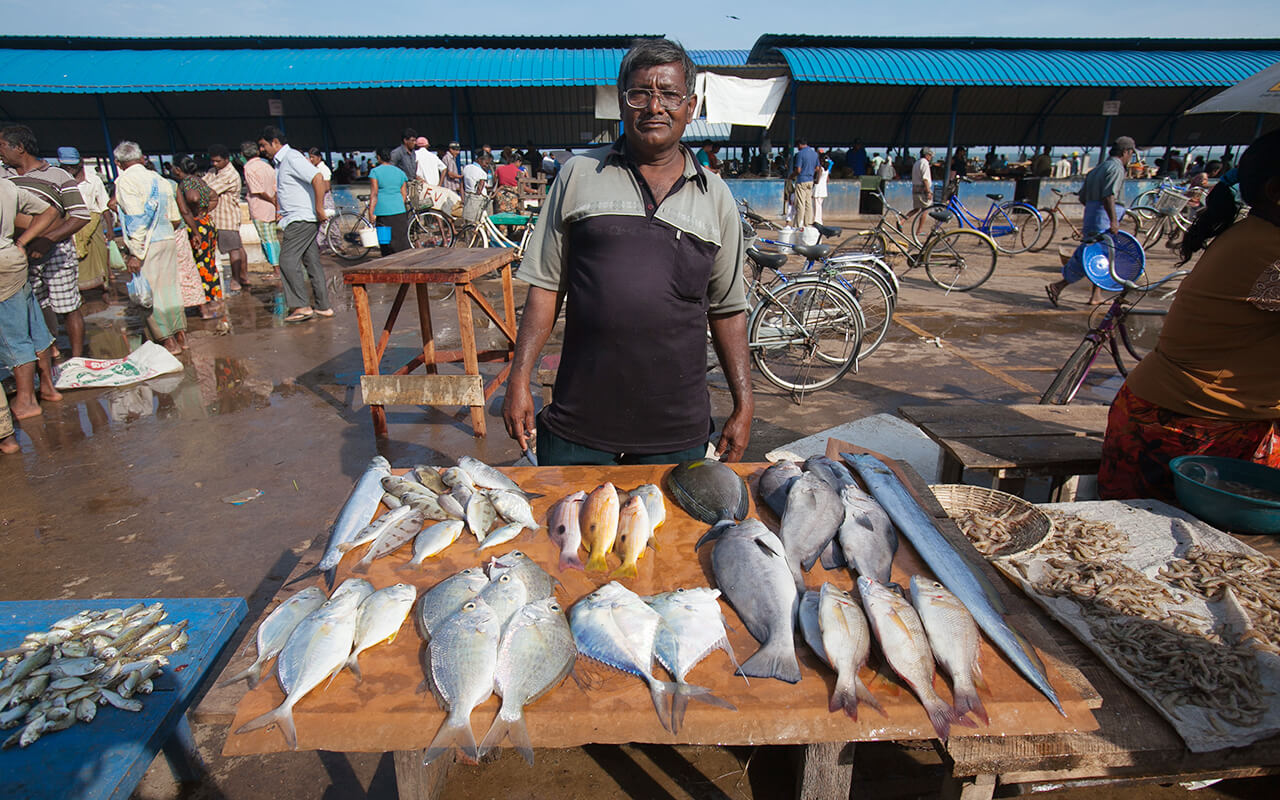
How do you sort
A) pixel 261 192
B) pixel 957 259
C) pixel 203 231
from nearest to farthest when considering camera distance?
pixel 203 231
pixel 261 192
pixel 957 259

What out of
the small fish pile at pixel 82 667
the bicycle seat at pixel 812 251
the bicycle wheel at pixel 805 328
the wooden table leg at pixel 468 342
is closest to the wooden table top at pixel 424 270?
the wooden table leg at pixel 468 342

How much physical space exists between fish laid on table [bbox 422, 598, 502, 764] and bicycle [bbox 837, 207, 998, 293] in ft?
31.1

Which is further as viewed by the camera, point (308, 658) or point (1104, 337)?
point (1104, 337)

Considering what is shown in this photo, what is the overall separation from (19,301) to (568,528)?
537 centimetres

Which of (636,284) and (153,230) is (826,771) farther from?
(153,230)

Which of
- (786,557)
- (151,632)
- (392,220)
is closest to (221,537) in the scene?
(151,632)

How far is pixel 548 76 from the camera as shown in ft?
59.9

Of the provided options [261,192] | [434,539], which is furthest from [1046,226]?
[434,539]

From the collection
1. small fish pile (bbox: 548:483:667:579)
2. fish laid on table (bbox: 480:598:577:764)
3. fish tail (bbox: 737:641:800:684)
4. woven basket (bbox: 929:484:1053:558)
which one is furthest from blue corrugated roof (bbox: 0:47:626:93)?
fish tail (bbox: 737:641:800:684)

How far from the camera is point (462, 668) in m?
1.40

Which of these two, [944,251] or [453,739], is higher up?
[944,251]

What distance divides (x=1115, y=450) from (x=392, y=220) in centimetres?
1061

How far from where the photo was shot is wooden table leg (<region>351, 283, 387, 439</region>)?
4645 millimetres

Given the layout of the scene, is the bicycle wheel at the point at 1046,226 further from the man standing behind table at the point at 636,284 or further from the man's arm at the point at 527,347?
the man's arm at the point at 527,347
